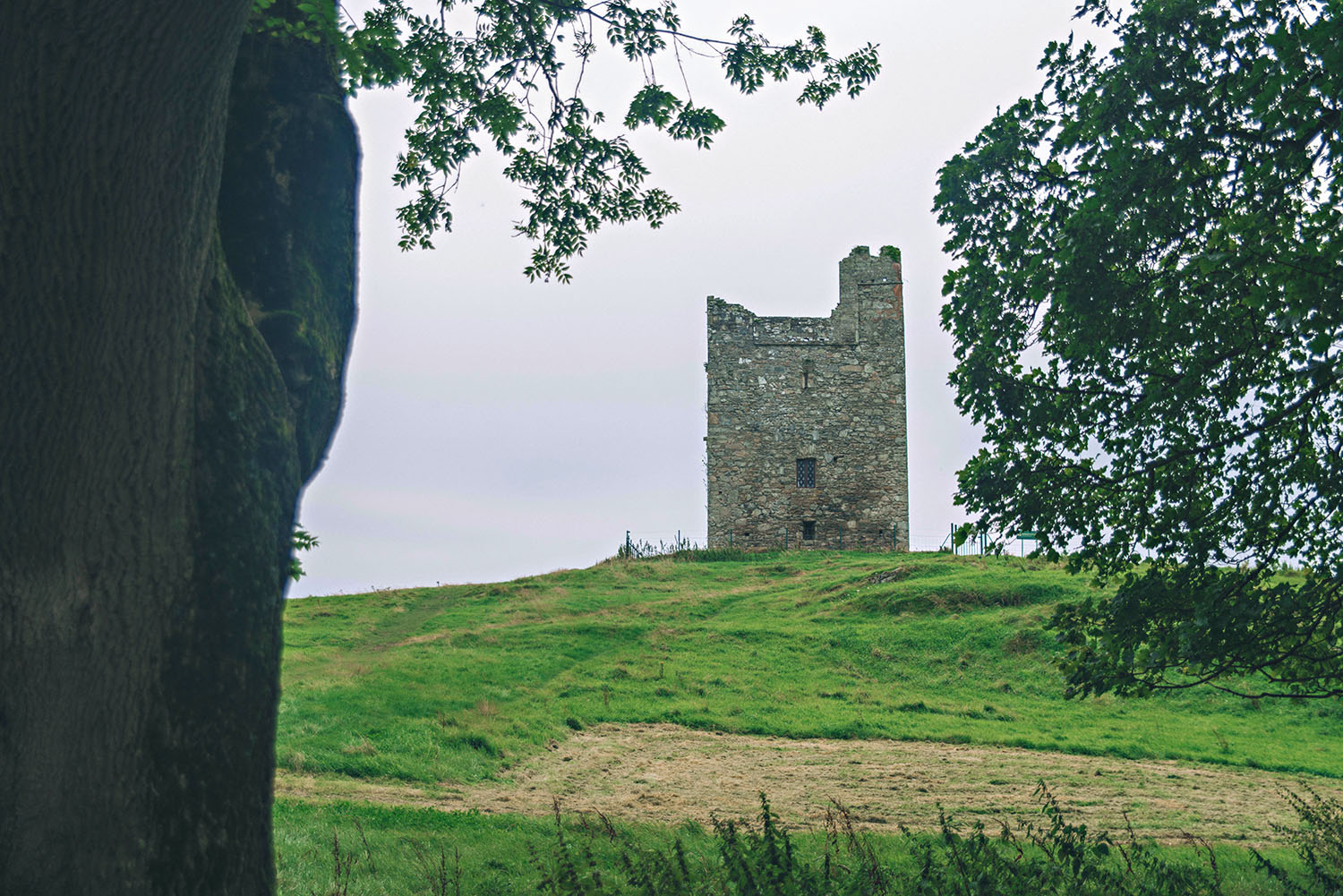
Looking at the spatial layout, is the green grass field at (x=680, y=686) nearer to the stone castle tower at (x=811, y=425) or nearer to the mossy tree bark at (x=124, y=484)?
the mossy tree bark at (x=124, y=484)

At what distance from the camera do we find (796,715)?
55.3 feet

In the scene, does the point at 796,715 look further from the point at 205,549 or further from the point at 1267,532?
the point at 205,549

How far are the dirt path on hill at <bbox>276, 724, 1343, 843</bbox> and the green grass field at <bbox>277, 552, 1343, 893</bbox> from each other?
0.66 m

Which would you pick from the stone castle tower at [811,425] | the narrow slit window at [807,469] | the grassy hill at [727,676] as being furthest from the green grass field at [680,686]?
the narrow slit window at [807,469]

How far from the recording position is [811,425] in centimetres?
3928

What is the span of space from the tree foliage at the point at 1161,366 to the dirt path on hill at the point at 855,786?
350 cm

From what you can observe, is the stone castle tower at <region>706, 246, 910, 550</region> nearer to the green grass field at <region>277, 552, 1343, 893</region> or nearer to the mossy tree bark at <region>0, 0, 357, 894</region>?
the green grass field at <region>277, 552, 1343, 893</region>

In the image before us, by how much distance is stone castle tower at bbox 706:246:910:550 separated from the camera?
38531 millimetres

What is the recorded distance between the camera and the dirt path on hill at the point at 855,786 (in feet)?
35.0

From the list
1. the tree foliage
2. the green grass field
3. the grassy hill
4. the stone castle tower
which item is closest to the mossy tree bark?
the green grass field

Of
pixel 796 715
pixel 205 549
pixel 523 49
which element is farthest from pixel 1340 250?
pixel 796 715

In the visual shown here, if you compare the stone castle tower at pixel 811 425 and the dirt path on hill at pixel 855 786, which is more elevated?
the stone castle tower at pixel 811 425

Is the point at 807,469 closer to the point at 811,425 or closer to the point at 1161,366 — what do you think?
the point at 811,425

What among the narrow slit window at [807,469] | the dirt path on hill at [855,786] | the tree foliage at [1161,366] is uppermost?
the narrow slit window at [807,469]
